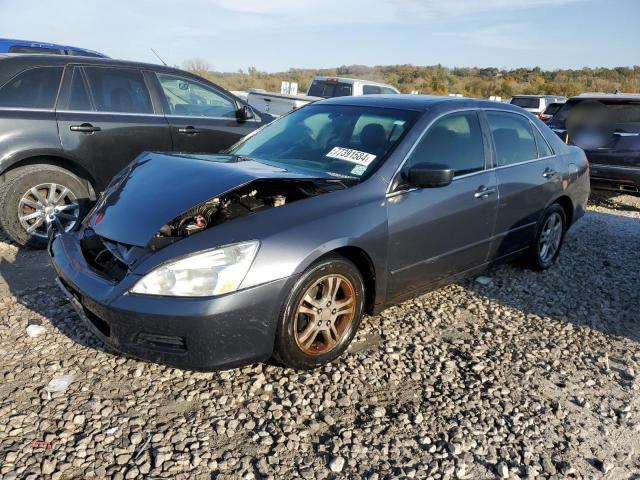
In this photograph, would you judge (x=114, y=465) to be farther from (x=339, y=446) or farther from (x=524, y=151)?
(x=524, y=151)

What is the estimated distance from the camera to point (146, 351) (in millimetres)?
2652

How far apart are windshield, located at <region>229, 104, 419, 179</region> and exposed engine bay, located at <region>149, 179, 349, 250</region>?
34 cm

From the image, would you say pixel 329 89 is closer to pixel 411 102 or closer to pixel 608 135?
pixel 608 135

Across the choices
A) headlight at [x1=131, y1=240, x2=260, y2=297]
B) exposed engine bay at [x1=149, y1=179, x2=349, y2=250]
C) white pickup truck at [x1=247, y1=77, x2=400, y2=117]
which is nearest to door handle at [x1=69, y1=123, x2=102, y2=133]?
exposed engine bay at [x1=149, y1=179, x2=349, y2=250]

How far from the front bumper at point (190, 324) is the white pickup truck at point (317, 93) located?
816 centimetres

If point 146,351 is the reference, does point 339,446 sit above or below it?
below

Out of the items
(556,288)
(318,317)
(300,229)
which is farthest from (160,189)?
(556,288)

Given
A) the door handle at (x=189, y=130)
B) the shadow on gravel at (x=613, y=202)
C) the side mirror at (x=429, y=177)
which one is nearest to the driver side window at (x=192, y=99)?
the door handle at (x=189, y=130)

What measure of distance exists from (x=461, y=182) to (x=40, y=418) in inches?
119

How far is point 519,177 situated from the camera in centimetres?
436

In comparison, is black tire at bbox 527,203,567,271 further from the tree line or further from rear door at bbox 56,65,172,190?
the tree line

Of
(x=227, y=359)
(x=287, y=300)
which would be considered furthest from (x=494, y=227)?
(x=227, y=359)

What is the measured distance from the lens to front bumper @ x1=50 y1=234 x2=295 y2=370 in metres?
2.55

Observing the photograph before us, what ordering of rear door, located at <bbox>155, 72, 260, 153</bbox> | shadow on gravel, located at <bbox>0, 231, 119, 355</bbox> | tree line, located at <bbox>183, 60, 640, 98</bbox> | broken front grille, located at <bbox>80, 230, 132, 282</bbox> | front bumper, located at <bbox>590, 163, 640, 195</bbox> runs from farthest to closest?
tree line, located at <bbox>183, 60, 640, 98</bbox>
front bumper, located at <bbox>590, 163, 640, 195</bbox>
rear door, located at <bbox>155, 72, 260, 153</bbox>
shadow on gravel, located at <bbox>0, 231, 119, 355</bbox>
broken front grille, located at <bbox>80, 230, 132, 282</bbox>
